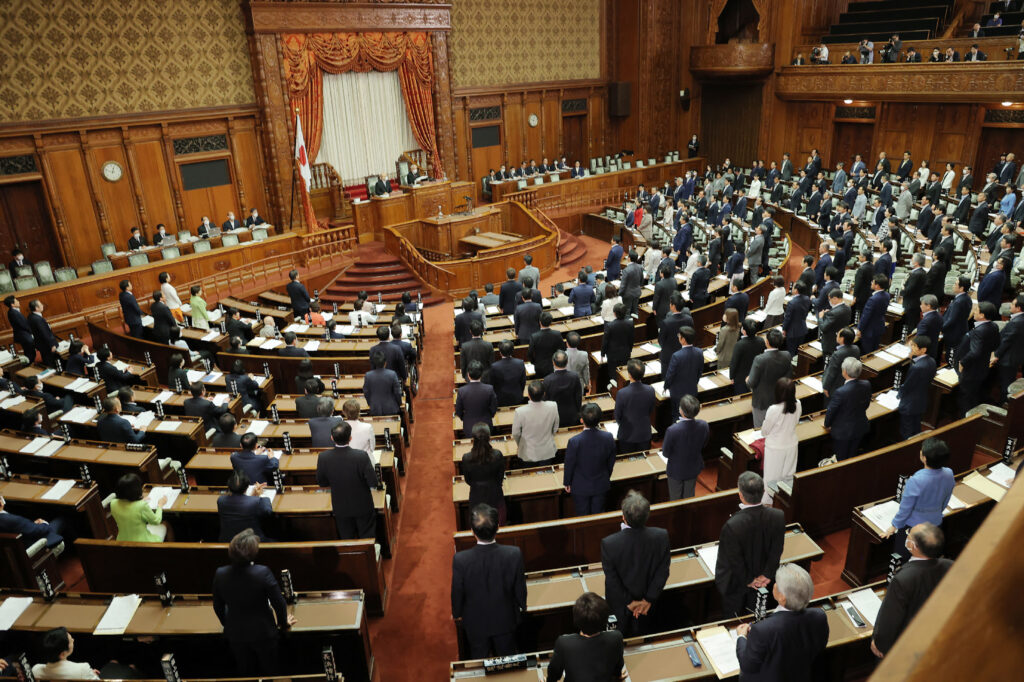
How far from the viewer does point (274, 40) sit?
15391mm

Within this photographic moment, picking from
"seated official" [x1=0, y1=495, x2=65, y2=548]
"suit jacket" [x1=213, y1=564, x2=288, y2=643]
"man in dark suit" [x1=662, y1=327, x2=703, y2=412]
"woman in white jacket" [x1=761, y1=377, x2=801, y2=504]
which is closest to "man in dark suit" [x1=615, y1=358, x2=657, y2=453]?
"man in dark suit" [x1=662, y1=327, x2=703, y2=412]

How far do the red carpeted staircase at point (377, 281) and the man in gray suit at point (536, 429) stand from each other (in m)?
9.01

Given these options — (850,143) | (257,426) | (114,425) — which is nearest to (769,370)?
(257,426)

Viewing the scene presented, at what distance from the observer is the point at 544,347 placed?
7.40 meters

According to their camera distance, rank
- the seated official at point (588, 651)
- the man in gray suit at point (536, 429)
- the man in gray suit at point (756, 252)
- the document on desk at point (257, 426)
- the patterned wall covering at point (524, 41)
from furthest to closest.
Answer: the patterned wall covering at point (524, 41) < the man in gray suit at point (756, 252) < the document on desk at point (257, 426) < the man in gray suit at point (536, 429) < the seated official at point (588, 651)

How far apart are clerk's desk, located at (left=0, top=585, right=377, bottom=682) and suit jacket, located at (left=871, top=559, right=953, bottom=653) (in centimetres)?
298

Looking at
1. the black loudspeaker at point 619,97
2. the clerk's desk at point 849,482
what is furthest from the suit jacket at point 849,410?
the black loudspeaker at point 619,97

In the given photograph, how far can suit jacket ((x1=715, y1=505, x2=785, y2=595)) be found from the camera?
12.4 ft

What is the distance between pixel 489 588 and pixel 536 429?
1872 mm

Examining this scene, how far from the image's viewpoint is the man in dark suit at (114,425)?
20.9 feet

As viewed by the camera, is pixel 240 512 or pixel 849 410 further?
pixel 849 410

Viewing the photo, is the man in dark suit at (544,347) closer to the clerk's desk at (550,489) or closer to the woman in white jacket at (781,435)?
the clerk's desk at (550,489)

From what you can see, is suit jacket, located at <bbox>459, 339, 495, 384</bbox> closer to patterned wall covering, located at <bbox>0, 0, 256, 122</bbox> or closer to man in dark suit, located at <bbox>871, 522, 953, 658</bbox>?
man in dark suit, located at <bbox>871, 522, 953, 658</bbox>

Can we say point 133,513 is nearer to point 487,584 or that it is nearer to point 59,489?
point 59,489
